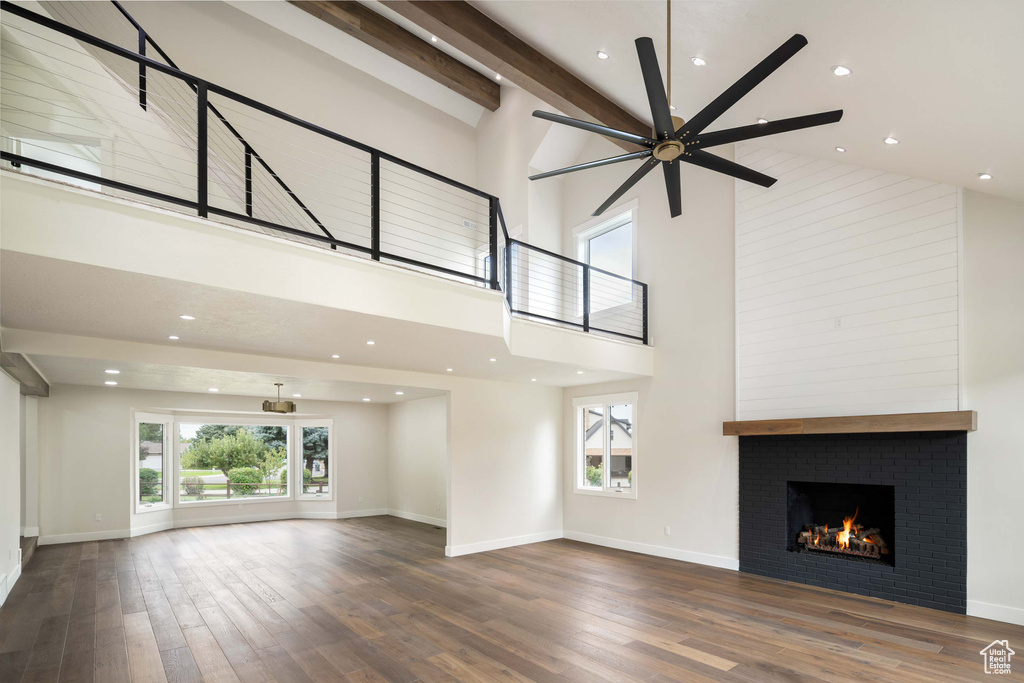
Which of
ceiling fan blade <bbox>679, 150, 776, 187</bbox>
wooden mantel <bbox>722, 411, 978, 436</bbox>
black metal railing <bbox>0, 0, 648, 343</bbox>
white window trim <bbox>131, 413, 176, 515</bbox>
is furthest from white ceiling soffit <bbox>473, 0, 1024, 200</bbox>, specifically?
white window trim <bbox>131, 413, 176, 515</bbox>

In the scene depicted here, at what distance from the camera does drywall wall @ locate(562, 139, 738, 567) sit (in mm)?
6918

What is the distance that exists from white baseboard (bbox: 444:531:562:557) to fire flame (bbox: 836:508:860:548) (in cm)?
397

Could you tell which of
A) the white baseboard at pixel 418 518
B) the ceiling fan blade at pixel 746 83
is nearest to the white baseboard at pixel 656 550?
the white baseboard at pixel 418 518

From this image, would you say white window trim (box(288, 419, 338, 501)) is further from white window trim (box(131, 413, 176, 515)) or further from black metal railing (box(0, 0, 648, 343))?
black metal railing (box(0, 0, 648, 343))

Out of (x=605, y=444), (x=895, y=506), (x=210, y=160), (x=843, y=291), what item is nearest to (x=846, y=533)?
(x=895, y=506)

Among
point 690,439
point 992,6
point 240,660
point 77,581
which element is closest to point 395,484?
point 77,581

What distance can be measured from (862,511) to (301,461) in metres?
9.72

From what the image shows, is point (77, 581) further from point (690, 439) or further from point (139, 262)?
point (690, 439)

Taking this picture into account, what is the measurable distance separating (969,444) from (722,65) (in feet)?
13.1

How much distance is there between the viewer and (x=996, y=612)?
476 cm

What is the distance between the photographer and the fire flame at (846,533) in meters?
5.95

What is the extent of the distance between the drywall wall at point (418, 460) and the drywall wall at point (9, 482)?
565 centimetres

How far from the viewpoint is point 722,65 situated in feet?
15.4

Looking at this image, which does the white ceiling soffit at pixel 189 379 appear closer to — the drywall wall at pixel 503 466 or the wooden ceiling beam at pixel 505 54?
the drywall wall at pixel 503 466
